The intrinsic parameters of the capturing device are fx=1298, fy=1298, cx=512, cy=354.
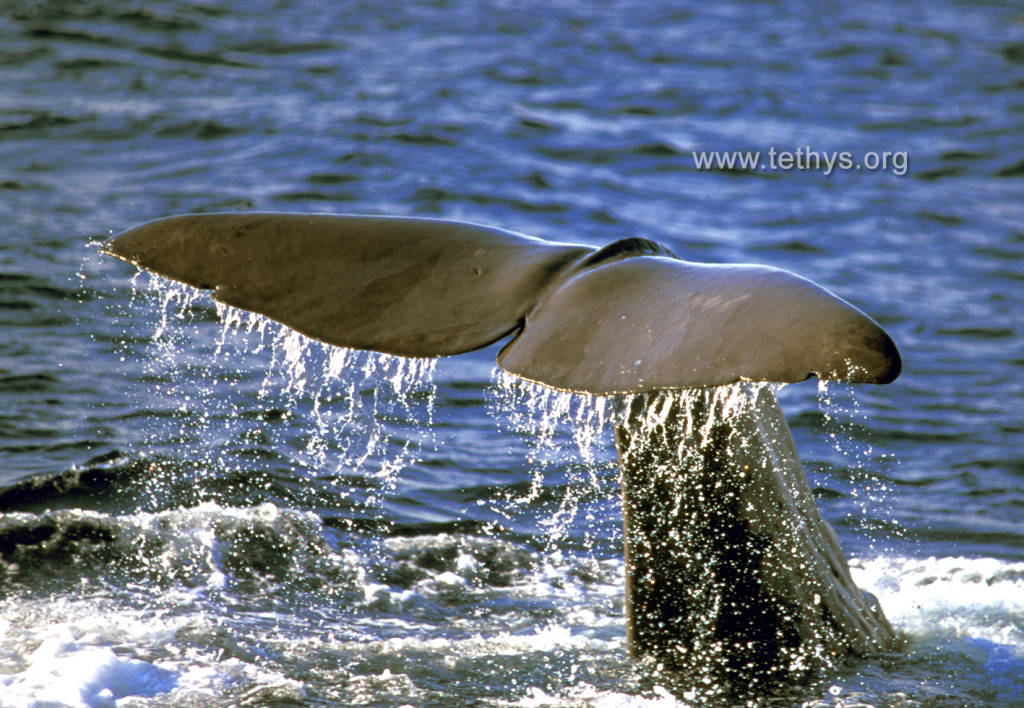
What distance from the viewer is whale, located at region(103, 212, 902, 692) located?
11.6ft

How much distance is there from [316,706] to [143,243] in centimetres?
157

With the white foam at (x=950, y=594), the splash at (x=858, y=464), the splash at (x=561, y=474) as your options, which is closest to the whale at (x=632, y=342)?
the white foam at (x=950, y=594)

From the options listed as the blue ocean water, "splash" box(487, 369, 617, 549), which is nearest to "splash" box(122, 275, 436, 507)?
the blue ocean water

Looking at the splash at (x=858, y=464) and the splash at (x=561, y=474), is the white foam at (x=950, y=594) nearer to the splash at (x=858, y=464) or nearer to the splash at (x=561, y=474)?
the splash at (x=858, y=464)

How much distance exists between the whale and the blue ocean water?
166 millimetres

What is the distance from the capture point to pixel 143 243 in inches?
152

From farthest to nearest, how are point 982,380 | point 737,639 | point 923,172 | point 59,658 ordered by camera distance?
1. point 923,172
2. point 982,380
3. point 59,658
4. point 737,639

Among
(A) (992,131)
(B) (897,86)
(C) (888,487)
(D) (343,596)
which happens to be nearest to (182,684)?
(D) (343,596)

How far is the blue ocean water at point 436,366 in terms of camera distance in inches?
189

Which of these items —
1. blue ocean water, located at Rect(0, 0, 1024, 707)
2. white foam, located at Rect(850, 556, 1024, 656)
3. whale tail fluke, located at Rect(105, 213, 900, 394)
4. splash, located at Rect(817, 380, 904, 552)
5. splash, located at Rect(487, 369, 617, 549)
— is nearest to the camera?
whale tail fluke, located at Rect(105, 213, 900, 394)

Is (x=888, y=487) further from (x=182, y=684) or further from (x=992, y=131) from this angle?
(x=992, y=131)

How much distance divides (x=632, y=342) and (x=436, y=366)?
5857 millimetres

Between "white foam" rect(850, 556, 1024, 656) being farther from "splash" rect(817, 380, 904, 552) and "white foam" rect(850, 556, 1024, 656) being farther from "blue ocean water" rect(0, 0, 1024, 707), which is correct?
"splash" rect(817, 380, 904, 552)

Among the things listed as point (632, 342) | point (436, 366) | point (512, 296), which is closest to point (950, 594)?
point (512, 296)
